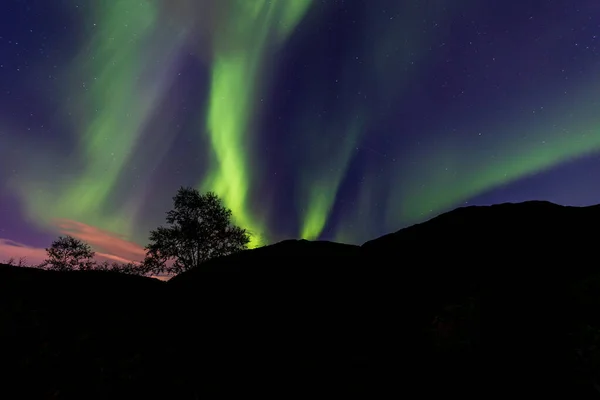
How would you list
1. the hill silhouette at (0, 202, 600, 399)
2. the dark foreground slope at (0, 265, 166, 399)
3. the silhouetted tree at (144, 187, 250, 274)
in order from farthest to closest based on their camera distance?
the silhouetted tree at (144, 187, 250, 274) < the dark foreground slope at (0, 265, 166, 399) < the hill silhouette at (0, 202, 600, 399)

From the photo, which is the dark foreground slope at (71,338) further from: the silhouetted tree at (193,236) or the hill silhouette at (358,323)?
the silhouetted tree at (193,236)

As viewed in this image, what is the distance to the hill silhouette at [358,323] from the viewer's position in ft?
20.0

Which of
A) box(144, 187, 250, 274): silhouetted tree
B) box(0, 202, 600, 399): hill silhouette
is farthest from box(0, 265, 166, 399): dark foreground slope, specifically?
box(144, 187, 250, 274): silhouetted tree

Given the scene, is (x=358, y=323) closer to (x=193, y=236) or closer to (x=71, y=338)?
(x=71, y=338)

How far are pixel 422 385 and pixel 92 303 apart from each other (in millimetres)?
7590

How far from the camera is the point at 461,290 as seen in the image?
7008 millimetres

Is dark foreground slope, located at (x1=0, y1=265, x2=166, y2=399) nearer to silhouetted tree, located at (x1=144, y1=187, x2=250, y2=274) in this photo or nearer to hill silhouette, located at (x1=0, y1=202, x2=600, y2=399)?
hill silhouette, located at (x1=0, y1=202, x2=600, y2=399)

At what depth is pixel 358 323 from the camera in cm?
759

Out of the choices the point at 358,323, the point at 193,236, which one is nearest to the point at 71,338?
the point at 358,323

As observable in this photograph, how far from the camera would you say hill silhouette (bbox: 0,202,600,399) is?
610cm

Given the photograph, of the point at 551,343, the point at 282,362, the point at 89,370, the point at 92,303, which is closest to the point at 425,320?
the point at 551,343

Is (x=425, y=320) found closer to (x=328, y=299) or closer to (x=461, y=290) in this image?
(x=461, y=290)

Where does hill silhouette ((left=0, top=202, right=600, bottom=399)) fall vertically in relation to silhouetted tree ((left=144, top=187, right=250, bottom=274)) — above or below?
below

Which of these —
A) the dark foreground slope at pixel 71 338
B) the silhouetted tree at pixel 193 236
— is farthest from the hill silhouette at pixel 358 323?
the silhouetted tree at pixel 193 236
